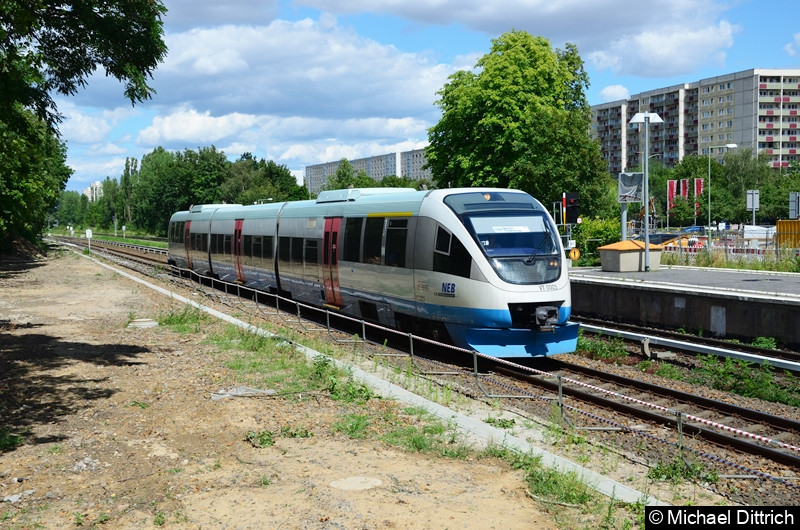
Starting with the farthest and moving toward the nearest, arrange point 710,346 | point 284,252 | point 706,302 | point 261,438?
1. point 284,252
2. point 706,302
3. point 710,346
4. point 261,438

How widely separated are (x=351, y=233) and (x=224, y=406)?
7.65 metres

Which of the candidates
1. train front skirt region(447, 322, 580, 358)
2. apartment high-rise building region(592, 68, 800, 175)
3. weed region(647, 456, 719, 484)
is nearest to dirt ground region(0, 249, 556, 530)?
weed region(647, 456, 719, 484)

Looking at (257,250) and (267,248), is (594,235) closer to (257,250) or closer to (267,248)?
(257,250)

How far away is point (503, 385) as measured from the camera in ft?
38.6

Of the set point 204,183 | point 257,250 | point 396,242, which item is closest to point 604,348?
point 396,242

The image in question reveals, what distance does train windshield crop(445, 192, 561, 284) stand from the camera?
12.9 metres

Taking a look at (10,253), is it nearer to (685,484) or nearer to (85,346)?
(85,346)

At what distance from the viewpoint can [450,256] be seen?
13430 millimetres

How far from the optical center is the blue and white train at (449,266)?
12.9m

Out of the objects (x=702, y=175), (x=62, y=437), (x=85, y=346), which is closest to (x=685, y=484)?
(x=62, y=437)

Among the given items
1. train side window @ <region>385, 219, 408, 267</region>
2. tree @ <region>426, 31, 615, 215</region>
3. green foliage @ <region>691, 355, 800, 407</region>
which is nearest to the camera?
green foliage @ <region>691, 355, 800, 407</region>

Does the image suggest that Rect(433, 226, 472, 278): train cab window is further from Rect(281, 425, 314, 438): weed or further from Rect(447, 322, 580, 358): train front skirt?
Rect(281, 425, 314, 438): weed

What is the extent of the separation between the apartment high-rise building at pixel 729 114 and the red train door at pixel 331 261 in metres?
88.9

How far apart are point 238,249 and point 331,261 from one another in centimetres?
950
